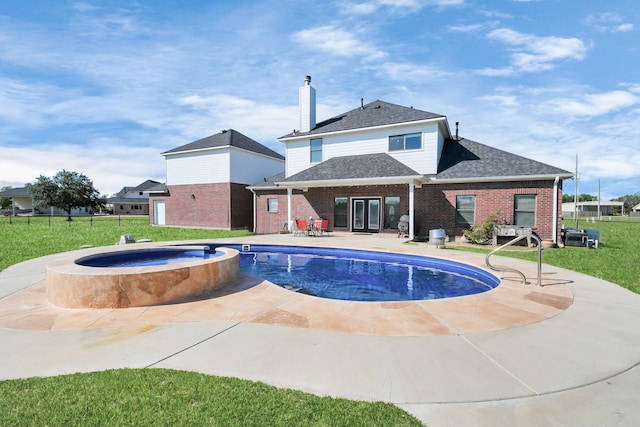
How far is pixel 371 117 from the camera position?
62.2 feet

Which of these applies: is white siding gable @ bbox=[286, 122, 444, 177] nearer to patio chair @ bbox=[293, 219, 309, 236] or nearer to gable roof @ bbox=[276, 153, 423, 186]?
gable roof @ bbox=[276, 153, 423, 186]

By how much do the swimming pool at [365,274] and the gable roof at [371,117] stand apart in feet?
30.9

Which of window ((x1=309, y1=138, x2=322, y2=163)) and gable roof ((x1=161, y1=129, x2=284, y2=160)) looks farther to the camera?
gable roof ((x1=161, y1=129, x2=284, y2=160))

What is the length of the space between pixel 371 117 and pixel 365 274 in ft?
42.1

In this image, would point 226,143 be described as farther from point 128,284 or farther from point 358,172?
point 128,284

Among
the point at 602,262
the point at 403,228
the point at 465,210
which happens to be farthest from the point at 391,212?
the point at 602,262

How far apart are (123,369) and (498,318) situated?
487 cm

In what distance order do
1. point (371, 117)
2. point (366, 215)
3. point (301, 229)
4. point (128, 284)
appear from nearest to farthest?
point (128, 284)
point (301, 229)
point (366, 215)
point (371, 117)

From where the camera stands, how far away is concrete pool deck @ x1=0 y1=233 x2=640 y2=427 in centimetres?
255

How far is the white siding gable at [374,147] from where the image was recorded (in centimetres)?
1656

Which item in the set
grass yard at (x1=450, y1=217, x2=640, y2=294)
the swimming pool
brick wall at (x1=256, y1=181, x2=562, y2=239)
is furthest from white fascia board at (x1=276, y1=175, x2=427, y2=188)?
the swimming pool

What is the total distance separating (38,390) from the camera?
256cm

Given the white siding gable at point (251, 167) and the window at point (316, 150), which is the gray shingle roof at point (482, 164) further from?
the white siding gable at point (251, 167)

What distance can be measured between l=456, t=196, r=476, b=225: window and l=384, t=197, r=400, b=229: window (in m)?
3.15
